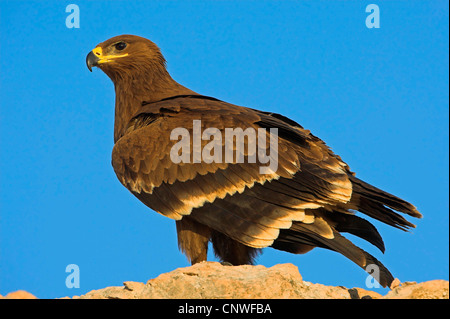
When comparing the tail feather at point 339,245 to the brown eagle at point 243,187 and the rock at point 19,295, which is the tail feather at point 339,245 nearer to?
the brown eagle at point 243,187

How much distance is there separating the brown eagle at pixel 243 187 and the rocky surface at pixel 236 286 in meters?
0.84

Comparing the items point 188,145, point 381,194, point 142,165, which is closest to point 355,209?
point 381,194

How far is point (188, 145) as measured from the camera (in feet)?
22.4

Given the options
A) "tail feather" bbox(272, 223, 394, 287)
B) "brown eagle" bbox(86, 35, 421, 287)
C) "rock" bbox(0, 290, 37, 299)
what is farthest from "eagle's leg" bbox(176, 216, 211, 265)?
"rock" bbox(0, 290, 37, 299)

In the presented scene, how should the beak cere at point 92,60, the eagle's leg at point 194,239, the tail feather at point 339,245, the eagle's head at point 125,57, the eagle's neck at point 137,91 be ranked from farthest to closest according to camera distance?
the beak cere at point 92,60 < the eagle's head at point 125,57 < the eagle's neck at point 137,91 < the eagle's leg at point 194,239 < the tail feather at point 339,245

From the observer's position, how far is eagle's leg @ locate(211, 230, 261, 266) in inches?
280

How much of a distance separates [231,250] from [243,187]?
929 mm

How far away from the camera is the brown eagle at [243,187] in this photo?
6445 mm

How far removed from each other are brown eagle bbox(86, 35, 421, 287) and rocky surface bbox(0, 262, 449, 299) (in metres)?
0.84

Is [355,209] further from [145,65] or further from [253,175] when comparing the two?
[145,65]

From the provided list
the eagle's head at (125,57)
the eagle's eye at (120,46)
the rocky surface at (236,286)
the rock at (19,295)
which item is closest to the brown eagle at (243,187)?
the rocky surface at (236,286)

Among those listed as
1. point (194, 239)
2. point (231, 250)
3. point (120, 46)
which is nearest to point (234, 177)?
point (194, 239)

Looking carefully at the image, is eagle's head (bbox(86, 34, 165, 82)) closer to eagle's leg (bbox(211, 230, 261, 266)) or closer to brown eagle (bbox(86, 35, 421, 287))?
brown eagle (bbox(86, 35, 421, 287))

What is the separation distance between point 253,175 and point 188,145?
78 cm
